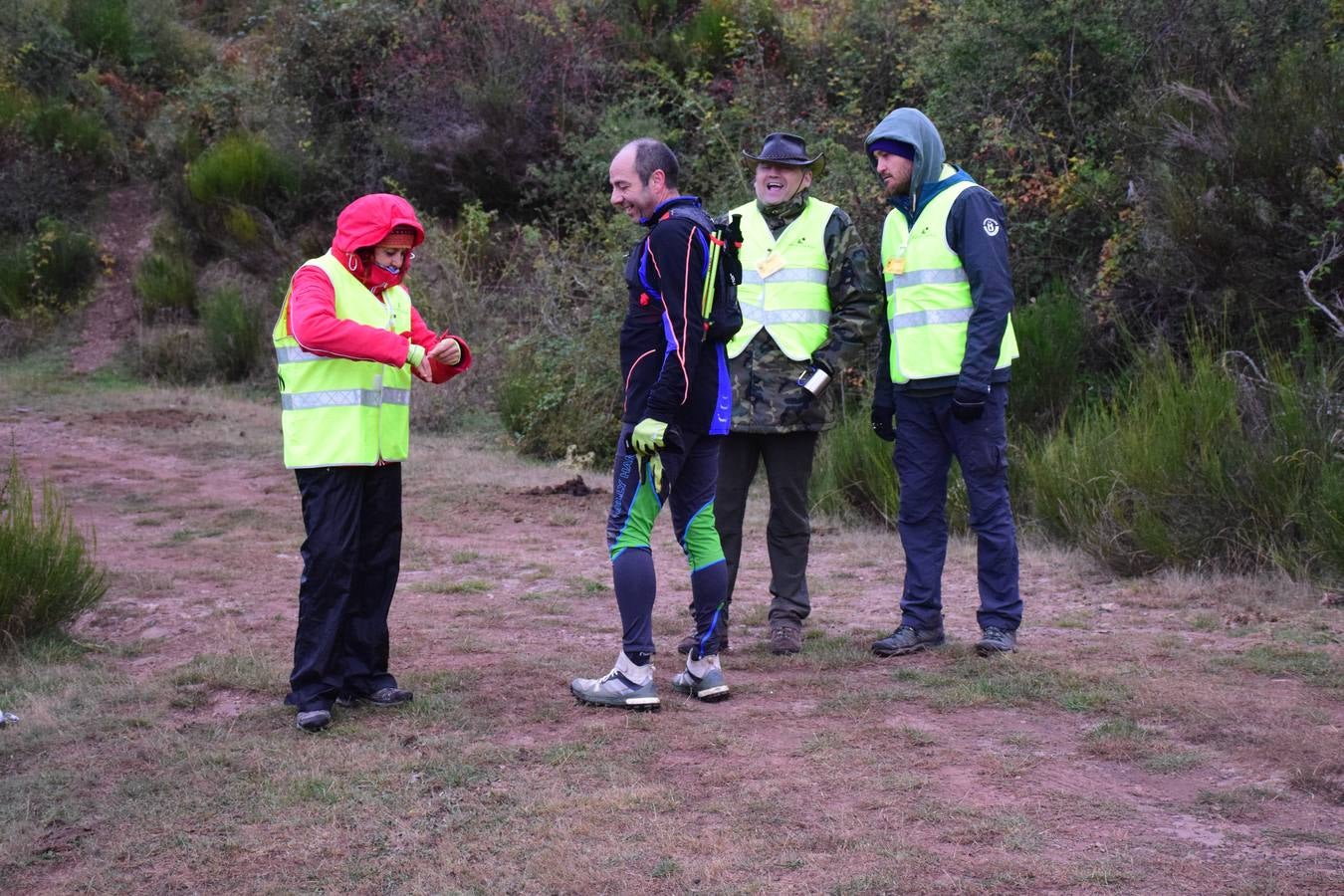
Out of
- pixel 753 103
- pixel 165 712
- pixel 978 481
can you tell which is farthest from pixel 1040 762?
pixel 753 103

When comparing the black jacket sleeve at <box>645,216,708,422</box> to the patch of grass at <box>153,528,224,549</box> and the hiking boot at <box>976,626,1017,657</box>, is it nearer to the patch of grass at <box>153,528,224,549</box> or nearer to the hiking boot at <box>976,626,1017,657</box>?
the hiking boot at <box>976,626,1017,657</box>

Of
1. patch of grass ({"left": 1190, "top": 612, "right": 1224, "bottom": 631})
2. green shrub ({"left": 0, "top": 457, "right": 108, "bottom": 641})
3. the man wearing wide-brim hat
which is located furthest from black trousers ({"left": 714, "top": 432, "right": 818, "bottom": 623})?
green shrub ({"left": 0, "top": 457, "right": 108, "bottom": 641})

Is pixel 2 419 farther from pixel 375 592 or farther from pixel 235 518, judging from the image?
pixel 375 592

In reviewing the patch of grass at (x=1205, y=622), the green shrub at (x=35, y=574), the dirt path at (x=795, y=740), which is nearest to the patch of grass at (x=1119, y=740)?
the dirt path at (x=795, y=740)

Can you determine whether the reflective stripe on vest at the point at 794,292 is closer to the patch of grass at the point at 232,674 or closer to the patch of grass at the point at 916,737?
the patch of grass at the point at 916,737

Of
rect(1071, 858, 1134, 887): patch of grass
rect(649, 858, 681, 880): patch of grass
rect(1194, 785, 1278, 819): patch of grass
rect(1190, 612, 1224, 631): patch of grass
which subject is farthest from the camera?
rect(1190, 612, 1224, 631): patch of grass

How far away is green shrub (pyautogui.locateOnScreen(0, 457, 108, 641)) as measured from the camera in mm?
5855

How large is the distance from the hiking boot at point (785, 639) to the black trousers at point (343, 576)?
161cm

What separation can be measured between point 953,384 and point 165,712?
3.15 m

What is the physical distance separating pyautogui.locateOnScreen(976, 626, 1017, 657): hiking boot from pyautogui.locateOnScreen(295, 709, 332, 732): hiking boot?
2514 mm

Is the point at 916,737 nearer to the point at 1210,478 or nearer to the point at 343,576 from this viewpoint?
the point at 343,576

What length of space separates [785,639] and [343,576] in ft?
6.15

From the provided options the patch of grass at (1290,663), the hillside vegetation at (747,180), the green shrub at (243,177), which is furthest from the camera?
the green shrub at (243,177)

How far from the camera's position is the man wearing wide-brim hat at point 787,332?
5.64 meters
